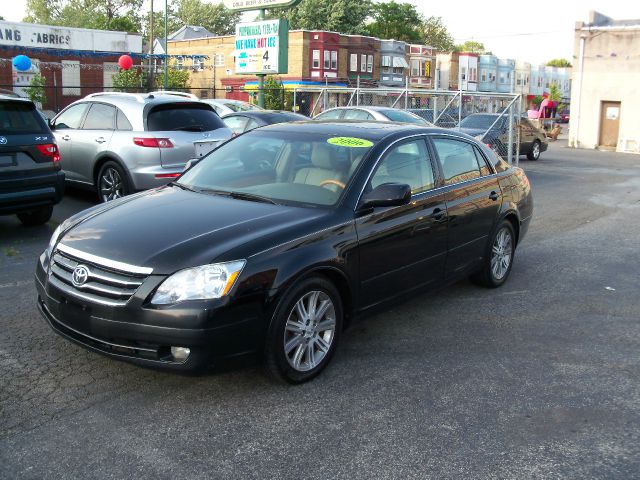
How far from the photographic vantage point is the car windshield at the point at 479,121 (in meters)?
20.1

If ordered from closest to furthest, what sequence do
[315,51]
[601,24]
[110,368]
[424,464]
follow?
[424,464] < [110,368] < [601,24] < [315,51]

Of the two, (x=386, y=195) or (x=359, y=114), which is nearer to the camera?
(x=386, y=195)

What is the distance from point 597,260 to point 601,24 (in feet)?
90.3

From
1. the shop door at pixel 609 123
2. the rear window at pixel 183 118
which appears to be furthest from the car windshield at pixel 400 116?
the shop door at pixel 609 123

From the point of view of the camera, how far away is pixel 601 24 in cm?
3200

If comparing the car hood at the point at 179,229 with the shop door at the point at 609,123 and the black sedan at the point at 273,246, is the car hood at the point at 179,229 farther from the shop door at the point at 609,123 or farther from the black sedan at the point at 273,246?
the shop door at the point at 609,123

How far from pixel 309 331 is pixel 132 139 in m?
6.16

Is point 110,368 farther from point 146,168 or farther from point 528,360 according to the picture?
point 146,168

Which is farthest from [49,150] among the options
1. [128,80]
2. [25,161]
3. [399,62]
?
[399,62]

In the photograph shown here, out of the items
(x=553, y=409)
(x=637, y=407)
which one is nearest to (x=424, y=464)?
(x=553, y=409)

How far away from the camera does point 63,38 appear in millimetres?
44562

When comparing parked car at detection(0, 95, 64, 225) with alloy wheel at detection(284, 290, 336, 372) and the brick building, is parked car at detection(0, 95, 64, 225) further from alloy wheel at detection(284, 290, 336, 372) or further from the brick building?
the brick building

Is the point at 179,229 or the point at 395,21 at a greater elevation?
the point at 395,21

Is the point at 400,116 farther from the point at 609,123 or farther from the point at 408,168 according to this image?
the point at 609,123
